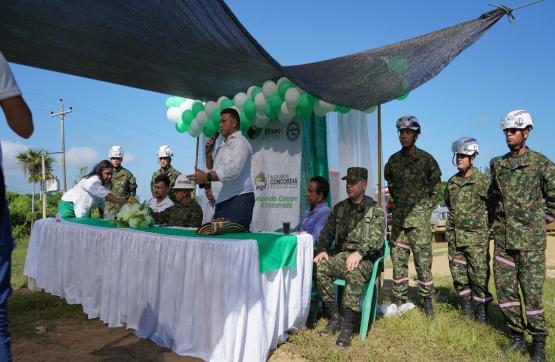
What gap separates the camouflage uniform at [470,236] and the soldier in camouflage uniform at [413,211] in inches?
8.9

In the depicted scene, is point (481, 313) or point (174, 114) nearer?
point (481, 313)

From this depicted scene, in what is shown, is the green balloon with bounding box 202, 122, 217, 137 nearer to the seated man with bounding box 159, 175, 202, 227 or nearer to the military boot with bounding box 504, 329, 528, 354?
the seated man with bounding box 159, 175, 202, 227

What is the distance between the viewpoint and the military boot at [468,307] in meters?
4.15

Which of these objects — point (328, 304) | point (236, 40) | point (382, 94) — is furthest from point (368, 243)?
point (236, 40)

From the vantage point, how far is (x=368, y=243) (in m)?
3.52

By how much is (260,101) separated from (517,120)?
9.78ft

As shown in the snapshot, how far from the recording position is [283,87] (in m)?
5.02

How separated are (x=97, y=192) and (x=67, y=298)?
4.23 feet

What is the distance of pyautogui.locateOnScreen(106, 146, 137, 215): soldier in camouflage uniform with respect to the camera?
6539 mm

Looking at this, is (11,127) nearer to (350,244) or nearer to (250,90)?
(350,244)

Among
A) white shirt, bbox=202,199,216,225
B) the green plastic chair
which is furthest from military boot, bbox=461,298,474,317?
white shirt, bbox=202,199,216,225

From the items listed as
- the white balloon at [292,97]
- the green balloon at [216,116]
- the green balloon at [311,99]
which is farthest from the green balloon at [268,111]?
the green balloon at [216,116]

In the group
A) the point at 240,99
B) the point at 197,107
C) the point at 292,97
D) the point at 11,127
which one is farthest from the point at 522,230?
the point at 197,107

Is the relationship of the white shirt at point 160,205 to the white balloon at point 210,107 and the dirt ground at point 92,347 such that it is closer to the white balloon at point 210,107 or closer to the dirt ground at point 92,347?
the white balloon at point 210,107
